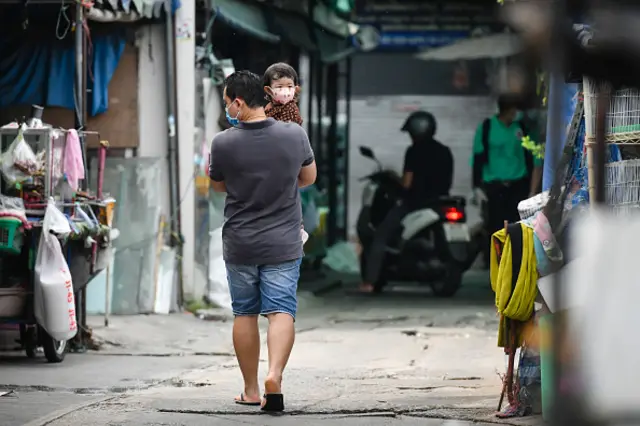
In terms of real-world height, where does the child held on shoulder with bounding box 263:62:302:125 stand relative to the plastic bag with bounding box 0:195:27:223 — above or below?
above

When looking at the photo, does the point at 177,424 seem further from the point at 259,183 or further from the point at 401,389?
the point at 401,389

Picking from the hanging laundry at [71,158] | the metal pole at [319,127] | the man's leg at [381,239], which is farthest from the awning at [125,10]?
the metal pole at [319,127]

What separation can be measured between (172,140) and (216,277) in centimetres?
154

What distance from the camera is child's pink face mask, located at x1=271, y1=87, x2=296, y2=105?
305 inches

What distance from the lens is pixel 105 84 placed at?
12.6 metres

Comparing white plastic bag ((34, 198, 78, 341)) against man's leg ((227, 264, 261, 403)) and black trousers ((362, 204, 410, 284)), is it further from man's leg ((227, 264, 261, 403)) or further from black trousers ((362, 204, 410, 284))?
black trousers ((362, 204, 410, 284))

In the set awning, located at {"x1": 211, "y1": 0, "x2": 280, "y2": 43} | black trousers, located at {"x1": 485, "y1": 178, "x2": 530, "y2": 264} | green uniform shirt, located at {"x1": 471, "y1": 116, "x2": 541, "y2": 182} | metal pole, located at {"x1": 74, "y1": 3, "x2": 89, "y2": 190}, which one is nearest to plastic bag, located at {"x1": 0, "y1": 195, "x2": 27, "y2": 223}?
metal pole, located at {"x1": 74, "y1": 3, "x2": 89, "y2": 190}

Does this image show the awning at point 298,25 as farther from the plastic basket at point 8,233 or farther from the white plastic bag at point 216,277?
the plastic basket at point 8,233

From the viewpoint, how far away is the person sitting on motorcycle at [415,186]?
1634 cm

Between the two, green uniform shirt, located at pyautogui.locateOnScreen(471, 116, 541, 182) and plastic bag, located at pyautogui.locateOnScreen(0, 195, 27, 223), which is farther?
green uniform shirt, located at pyautogui.locateOnScreen(471, 116, 541, 182)

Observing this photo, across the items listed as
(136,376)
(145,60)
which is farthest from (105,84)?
(136,376)

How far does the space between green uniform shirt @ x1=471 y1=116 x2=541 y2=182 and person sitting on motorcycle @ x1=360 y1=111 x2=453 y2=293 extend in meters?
0.91

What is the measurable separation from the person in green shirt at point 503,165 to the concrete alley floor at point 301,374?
5.00ft

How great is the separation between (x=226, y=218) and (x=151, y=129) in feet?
19.2
